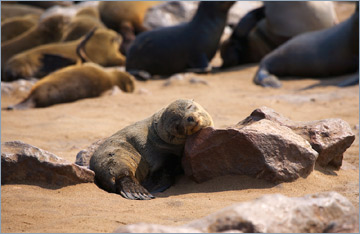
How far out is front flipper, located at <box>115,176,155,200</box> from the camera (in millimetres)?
3645

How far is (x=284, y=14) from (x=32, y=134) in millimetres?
5849

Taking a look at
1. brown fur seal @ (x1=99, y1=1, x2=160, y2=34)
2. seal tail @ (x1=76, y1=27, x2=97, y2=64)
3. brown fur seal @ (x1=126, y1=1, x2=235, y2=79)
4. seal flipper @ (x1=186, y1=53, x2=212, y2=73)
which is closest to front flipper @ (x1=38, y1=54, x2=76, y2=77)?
seal tail @ (x1=76, y1=27, x2=97, y2=64)

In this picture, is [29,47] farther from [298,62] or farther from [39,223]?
[39,223]

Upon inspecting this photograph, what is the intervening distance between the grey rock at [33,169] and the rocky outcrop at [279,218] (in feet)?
5.03

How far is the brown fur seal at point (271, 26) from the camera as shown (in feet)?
32.9

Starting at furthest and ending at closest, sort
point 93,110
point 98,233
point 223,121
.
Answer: point 93,110, point 223,121, point 98,233

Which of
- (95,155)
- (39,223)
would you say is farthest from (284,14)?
(39,223)

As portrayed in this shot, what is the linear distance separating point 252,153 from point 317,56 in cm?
544

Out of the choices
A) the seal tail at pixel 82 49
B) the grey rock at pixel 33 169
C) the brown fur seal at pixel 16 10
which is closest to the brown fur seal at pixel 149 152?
the grey rock at pixel 33 169

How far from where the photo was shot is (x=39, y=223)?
287 cm

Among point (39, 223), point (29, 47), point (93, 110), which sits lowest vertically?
point (29, 47)

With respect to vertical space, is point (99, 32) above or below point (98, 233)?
below

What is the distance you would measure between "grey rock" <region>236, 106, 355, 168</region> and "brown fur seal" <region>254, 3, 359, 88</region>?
4.34 metres

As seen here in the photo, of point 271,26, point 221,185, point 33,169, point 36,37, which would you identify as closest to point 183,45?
point 271,26
